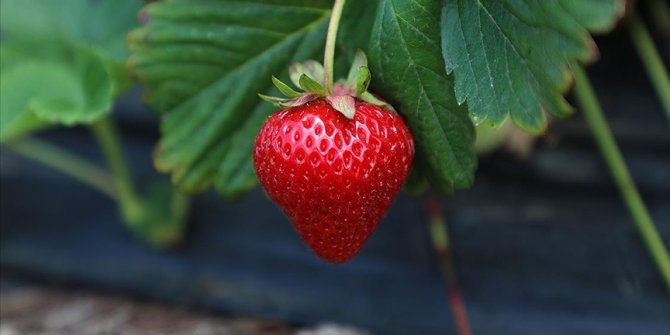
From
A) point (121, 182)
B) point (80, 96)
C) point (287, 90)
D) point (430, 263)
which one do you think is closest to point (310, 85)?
point (287, 90)

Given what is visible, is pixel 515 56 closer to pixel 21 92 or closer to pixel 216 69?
pixel 216 69

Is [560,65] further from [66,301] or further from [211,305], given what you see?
[66,301]

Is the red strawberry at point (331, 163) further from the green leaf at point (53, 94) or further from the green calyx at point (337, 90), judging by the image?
the green leaf at point (53, 94)

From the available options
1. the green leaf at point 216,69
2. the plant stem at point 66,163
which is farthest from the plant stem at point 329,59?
the plant stem at point 66,163

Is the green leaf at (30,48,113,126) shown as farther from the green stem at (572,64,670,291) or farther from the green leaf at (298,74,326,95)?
the green stem at (572,64,670,291)

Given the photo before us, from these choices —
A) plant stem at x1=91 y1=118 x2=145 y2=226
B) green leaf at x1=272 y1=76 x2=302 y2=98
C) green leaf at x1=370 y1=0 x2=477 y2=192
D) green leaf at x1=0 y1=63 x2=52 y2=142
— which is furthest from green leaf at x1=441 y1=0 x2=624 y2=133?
plant stem at x1=91 y1=118 x2=145 y2=226
